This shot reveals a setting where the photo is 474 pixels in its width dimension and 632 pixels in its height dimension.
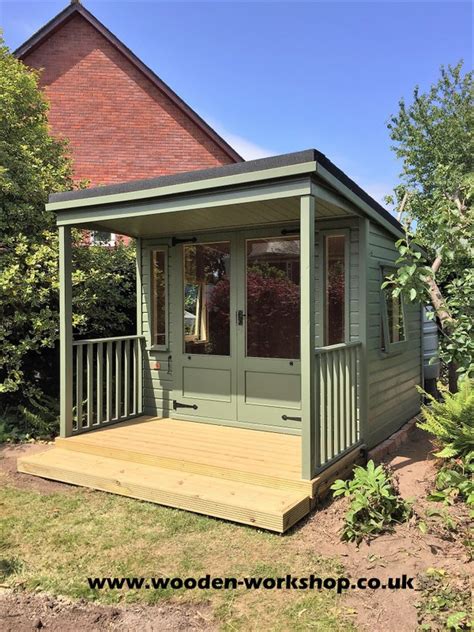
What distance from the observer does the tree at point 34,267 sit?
18.3ft

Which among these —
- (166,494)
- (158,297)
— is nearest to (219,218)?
(158,297)

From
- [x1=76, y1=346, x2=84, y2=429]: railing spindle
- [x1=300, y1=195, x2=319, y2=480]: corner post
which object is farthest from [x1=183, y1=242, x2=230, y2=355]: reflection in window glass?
[x1=300, y1=195, x2=319, y2=480]: corner post

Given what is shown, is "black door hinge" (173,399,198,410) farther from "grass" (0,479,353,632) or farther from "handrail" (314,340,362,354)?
"handrail" (314,340,362,354)

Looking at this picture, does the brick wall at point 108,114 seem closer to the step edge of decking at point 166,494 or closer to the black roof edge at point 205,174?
the black roof edge at point 205,174

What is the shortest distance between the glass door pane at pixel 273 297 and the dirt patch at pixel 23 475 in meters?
2.18

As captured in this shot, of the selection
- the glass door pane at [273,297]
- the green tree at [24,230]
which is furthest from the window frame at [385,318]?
the green tree at [24,230]

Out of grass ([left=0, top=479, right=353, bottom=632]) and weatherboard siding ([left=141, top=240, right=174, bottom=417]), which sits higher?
weatherboard siding ([left=141, top=240, right=174, bottom=417])

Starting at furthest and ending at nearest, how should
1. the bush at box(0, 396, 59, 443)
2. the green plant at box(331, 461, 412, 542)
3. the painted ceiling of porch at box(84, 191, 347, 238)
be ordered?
1. the bush at box(0, 396, 59, 443)
2. the painted ceiling of porch at box(84, 191, 347, 238)
3. the green plant at box(331, 461, 412, 542)

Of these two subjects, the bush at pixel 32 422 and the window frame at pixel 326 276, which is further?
the bush at pixel 32 422

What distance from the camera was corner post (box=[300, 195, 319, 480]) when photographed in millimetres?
3355

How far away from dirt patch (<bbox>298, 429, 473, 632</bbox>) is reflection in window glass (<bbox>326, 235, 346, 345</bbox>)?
1.55 metres

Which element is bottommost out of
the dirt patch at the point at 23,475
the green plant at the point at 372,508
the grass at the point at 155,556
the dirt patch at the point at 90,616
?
the dirt patch at the point at 90,616

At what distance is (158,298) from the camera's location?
5602mm

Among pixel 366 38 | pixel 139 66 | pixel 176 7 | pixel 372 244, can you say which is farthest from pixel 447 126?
pixel 372 244
